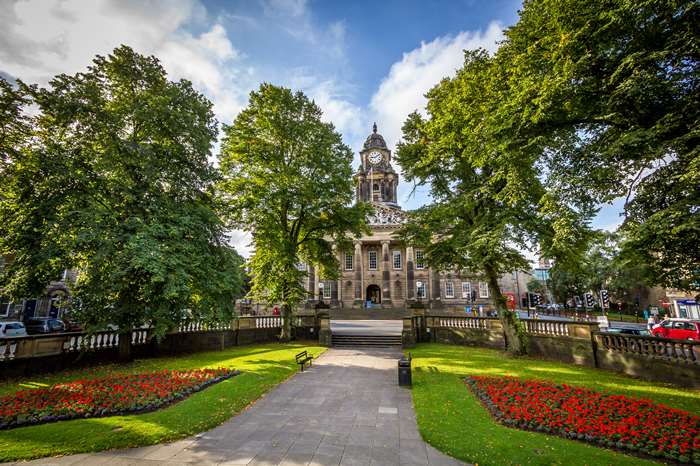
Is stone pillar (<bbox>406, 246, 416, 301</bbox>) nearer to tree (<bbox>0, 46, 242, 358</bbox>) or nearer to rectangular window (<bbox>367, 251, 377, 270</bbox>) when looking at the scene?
rectangular window (<bbox>367, 251, 377, 270</bbox>)

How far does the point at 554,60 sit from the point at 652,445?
1036cm

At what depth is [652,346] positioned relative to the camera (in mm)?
12188

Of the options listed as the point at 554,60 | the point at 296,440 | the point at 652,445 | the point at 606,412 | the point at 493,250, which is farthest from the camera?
the point at 493,250

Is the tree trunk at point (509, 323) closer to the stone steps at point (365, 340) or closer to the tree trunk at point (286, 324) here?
the stone steps at point (365, 340)

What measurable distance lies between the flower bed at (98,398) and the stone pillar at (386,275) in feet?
132

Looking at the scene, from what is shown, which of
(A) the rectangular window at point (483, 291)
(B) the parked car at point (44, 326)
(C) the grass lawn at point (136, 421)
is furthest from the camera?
(A) the rectangular window at point (483, 291)

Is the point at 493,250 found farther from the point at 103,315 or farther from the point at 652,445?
the point at 103,315

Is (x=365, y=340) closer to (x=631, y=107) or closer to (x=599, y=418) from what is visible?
(x=599, y=418)

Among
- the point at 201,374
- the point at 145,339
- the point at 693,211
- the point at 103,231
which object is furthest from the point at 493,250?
the point at 145,339

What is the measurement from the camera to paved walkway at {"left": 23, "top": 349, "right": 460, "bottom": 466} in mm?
5930

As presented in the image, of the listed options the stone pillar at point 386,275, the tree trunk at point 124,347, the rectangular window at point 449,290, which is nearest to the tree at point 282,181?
the tree trunk at point 124,347

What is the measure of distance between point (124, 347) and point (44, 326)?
60.1ft

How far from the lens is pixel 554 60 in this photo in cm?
1000

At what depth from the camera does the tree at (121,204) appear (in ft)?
36.9
